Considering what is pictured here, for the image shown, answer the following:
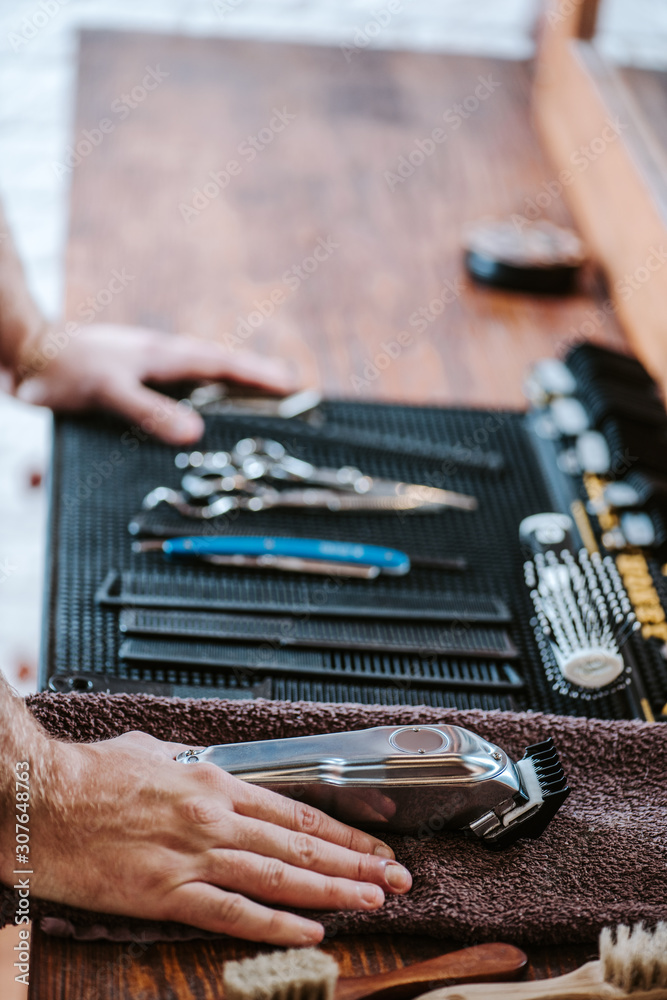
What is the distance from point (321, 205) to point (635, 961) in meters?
1.25

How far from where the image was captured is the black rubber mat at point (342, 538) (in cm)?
85

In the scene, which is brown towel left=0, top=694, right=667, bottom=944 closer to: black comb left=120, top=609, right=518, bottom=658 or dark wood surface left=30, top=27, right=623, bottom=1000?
black comb left=120, top=609, right=518, bottom=658

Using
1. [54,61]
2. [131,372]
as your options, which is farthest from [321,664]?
[54,61]

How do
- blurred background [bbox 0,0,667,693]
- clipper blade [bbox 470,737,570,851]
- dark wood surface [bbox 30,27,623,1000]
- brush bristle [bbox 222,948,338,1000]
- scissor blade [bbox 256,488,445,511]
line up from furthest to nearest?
blurred background [bbox 0,0,667,693]
dark wood surface [bbox 30,27,623,1000]
scissor blade [bbox 256,488,445,511]
clipper blade [bbox 470,737,570,851]
brush bristle [bbox 222,948,338,1000]

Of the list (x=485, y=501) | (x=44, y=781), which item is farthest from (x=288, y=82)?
(x=44, y=781)

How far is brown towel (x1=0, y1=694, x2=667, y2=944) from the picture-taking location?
0.66m

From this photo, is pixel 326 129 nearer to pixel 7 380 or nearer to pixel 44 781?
pixel 7 380

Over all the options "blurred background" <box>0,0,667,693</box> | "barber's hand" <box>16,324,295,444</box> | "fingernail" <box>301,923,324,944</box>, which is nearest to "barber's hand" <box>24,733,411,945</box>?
"fingernail" <box>301,923,324,944</box>

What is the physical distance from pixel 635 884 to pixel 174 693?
378 millimetres

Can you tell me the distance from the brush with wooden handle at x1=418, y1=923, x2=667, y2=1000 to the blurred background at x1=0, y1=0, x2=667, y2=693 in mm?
950

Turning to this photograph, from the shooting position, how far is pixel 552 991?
0.63 m

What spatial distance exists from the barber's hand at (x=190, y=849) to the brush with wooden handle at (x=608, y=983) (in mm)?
87

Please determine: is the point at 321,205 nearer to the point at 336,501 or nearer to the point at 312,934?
the point at 336,501

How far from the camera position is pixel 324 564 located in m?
0.98
